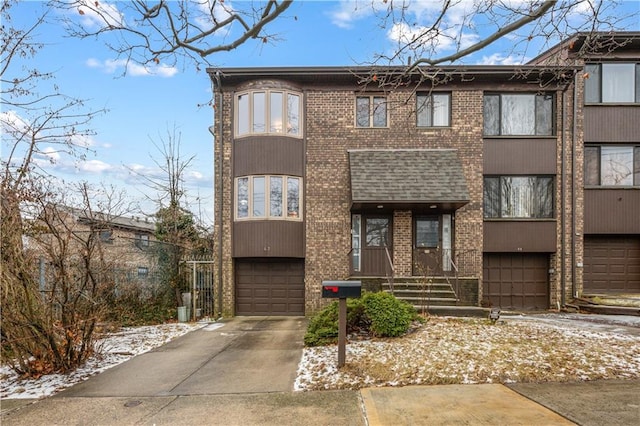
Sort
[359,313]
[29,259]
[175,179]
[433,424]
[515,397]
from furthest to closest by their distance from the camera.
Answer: [175,179] < [359,313] < [29,259] < [515,397] < [433,424]

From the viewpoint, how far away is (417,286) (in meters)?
11.4

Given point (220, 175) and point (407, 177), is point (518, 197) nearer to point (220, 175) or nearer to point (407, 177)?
point (407, 177)

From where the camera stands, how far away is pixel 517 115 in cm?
1317

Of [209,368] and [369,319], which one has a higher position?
[369,319]

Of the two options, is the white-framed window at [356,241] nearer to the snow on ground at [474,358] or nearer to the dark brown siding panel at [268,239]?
the dark brown siding panel at [268,239]

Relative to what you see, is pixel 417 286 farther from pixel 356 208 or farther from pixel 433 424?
pixel 433 424

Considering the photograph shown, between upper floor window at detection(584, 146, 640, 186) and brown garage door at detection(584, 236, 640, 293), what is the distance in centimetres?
197

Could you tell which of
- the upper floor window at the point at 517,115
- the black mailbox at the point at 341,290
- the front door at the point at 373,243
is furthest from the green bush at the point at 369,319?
the upper floor window at the point at 517,115

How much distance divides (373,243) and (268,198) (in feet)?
12.1

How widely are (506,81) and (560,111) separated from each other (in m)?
2.09

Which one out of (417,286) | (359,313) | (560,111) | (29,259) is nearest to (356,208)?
(417,286)

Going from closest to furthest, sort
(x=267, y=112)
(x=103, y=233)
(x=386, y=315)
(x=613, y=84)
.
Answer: (x=386, y=315), (x=103, y=233), (x=267, y=112), (x=613, y=84)

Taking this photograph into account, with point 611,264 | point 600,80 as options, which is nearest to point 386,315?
point 611,264

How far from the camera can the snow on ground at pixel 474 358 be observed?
564 cm
